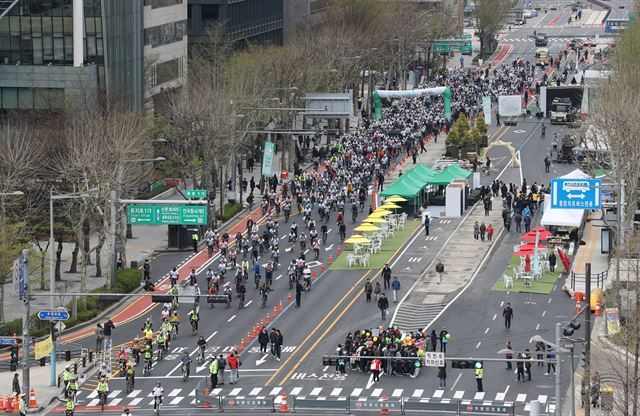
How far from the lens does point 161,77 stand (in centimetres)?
16688

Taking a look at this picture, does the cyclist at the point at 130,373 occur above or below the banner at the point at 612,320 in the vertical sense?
below

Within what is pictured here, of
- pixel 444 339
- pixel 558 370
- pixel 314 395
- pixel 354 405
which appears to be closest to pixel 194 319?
pixel 314 395

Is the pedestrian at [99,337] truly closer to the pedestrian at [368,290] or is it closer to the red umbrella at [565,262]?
the pedestrian at [368,290]

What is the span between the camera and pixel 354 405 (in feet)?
299

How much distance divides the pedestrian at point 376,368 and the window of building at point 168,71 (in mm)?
73473

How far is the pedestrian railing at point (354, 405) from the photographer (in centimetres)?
8931

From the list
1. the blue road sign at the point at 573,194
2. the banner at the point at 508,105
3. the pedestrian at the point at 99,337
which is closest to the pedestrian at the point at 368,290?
the blue road sign at the point at 573,194

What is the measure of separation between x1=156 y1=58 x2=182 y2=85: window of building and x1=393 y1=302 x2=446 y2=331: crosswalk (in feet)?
193

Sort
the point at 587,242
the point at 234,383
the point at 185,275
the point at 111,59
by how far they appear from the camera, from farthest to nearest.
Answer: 1. the point at 111,59
2. the point at 587,242
3. the point at 185,275
4. the point at 234,383

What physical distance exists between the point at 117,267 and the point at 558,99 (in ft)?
268

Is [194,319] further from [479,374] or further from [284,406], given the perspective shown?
[479,374]

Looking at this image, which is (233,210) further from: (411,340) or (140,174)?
(411,340)

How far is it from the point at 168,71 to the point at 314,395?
3132 inches

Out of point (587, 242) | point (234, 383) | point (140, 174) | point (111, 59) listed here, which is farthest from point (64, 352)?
point (111, 59)
